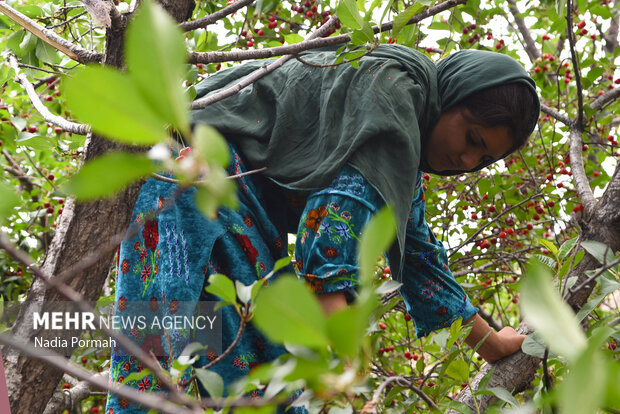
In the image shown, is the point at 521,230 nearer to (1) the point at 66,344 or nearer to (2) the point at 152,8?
(1) the point at 66,344

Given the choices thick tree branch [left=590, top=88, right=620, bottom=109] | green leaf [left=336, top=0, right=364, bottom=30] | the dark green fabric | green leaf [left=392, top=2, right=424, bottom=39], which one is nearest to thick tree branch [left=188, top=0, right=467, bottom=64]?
green leaf [left=336, top=0, right=364, bottom=30]

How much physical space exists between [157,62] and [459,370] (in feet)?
2.89

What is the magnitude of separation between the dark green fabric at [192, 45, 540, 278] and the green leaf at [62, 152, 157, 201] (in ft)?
3.41

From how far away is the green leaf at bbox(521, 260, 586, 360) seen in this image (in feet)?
0.87

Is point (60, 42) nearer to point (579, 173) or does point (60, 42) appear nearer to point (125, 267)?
point (125, 267)

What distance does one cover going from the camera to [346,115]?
1.38 meters

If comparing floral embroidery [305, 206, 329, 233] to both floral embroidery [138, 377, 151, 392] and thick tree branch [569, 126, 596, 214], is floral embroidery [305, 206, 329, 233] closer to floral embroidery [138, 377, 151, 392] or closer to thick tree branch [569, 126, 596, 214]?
floral embroidery [138, 377, 151, 392]

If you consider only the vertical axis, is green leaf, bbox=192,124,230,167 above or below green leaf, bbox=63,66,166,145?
below

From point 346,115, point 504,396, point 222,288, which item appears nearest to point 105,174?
point 222,288

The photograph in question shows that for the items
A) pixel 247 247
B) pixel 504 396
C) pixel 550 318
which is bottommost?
pixel 247 247

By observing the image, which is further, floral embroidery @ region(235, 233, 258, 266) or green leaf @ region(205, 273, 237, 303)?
floral embroidery @ region(235, 233, 258, 266)

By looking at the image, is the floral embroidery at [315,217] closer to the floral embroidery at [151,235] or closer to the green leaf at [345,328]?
the floral embroidery at [151,235]

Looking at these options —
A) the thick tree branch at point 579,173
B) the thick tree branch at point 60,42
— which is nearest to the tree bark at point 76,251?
the thick tree branch at point 60,42

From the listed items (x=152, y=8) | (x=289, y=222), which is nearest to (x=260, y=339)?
(x=289, y=222)
